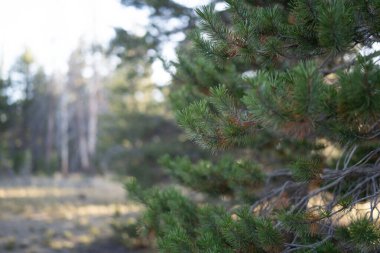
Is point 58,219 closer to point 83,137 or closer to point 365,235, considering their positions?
point 365,235

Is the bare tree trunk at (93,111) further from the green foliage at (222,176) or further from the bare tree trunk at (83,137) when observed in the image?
the green foliage at (222,176)

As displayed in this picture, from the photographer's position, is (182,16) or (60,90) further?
(60,90)

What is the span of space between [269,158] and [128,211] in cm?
913

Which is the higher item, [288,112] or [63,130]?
[288,112]

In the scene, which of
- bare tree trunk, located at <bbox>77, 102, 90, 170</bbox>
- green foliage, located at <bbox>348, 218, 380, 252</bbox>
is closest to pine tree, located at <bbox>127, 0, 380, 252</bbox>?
green foliage, located at <bbox>348, 218, 380, 252</bbox>

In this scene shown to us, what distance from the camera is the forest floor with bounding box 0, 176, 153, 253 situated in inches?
370

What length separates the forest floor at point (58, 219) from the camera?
9395 millimetres

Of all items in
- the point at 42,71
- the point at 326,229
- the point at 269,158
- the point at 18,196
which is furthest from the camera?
the point at 42,71

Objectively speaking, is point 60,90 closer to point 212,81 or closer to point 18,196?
point 18,196

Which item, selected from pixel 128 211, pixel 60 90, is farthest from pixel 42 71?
pixel 128 211

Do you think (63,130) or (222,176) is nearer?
(222,176)

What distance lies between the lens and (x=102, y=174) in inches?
1241

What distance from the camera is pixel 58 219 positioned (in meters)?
12.7

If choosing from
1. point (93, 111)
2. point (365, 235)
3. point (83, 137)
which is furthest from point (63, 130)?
point (365, 235)
